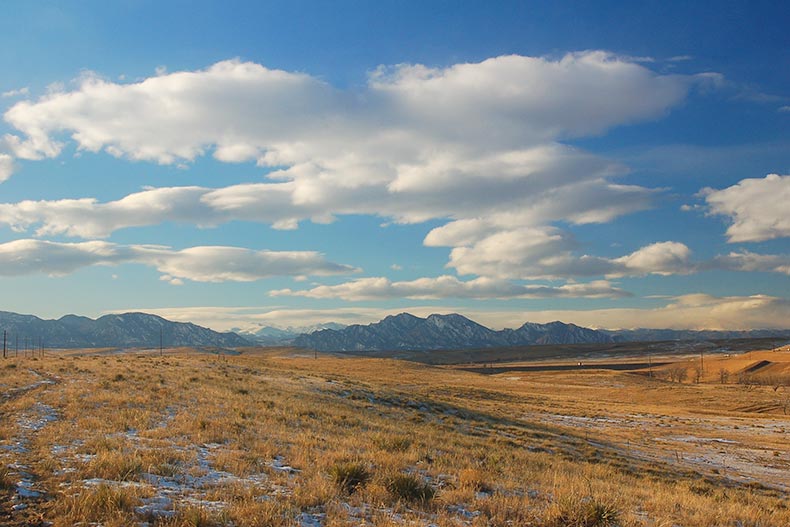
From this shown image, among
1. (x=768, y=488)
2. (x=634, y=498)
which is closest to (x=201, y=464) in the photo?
(x=634, y=498)

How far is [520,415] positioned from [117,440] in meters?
37.2

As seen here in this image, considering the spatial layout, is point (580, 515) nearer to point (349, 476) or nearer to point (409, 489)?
point (409, 489)

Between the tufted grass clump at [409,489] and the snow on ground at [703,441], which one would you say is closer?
the tufted grass clump at [409,489]

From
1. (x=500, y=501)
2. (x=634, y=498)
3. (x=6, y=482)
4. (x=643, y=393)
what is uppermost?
(x=6, y=482)

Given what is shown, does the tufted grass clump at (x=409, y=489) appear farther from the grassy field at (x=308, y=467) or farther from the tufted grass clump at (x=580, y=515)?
the tufted grass clump at (x=580, y=515)

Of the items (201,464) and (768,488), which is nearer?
(201,464)

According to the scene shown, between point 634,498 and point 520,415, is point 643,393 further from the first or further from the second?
point 634,498

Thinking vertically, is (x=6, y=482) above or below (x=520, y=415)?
above

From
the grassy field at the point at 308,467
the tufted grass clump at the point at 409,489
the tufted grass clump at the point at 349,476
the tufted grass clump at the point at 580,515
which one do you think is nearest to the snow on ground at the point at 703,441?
the grassy field at the point at 308,467

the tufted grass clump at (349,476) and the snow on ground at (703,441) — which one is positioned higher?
the tufted grass clump at (349,476)

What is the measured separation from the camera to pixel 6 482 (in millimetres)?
9203

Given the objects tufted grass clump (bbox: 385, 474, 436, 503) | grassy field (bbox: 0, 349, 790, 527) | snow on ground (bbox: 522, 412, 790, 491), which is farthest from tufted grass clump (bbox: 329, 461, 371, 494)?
snow on ground (bbox: 522, 412, 790, 491)

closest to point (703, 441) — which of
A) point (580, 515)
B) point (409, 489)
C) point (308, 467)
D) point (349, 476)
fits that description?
Answer: point (580, 515)

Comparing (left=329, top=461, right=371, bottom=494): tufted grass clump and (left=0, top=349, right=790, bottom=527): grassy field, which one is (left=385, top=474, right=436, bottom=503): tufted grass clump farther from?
(left=329, top=461, right=371, bottom=494): tufted grass clump
